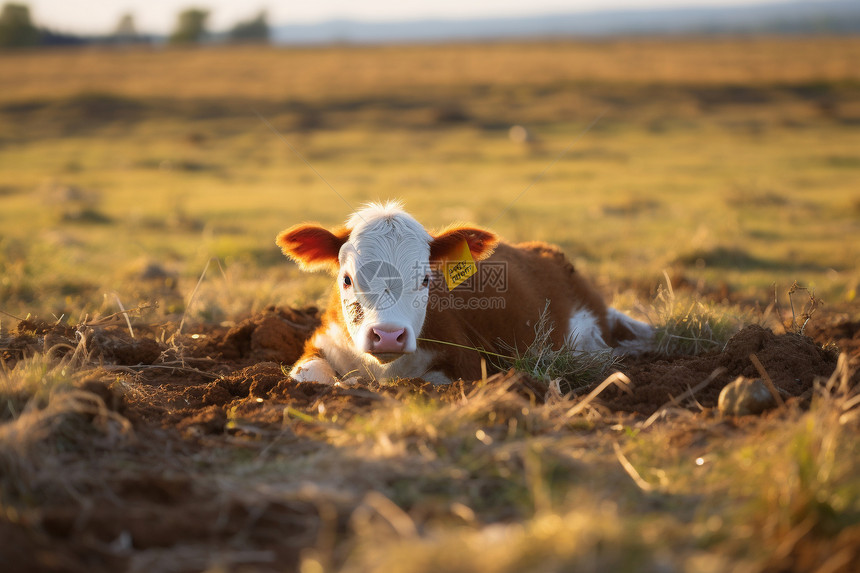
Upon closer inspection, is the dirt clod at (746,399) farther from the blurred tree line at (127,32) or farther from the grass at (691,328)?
the blurred tree line at (127,32)

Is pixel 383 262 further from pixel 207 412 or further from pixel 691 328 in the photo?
pixel 691 328

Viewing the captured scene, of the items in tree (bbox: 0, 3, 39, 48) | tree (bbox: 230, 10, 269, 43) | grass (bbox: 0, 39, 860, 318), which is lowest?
grass (bbox: 0, 39, 860, 318)

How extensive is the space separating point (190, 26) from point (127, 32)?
10980 millimetres

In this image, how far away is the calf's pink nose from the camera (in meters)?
4.55

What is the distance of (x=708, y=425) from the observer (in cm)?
392

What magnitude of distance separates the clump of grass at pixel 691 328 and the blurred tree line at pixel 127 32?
9933 centimetres

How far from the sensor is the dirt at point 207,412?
2775mm

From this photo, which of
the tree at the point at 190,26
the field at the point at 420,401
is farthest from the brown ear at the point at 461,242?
the tree at the point at 190,26

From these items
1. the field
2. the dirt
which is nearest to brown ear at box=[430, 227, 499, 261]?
the field

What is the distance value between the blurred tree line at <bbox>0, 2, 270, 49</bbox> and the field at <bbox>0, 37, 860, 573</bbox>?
272ft

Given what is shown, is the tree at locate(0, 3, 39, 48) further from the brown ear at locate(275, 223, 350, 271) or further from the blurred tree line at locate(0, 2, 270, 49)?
the brown ear at locate(275, 223, 350, 271)

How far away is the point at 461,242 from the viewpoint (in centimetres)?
546

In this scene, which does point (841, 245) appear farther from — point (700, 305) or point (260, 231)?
point (260, 231)

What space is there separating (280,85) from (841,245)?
38.0 m
